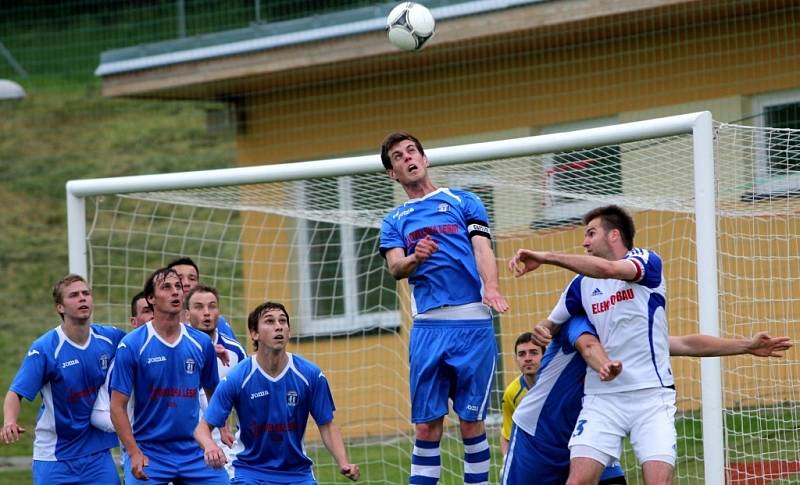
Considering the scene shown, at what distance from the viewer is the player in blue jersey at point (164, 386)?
8.34 meters

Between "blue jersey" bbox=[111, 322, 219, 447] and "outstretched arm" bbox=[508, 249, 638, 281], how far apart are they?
104 inches

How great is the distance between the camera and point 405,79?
45.8 ft

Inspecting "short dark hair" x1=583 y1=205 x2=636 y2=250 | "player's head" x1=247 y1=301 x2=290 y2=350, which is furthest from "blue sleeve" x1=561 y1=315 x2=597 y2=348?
"player's head" x1=247 y1=301 x2=290 y2=350

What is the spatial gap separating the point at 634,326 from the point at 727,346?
520 mm

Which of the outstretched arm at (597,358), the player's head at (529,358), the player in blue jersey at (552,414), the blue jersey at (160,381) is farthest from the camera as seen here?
the player's head at (529,358)

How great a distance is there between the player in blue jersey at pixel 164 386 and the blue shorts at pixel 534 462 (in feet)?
6.55

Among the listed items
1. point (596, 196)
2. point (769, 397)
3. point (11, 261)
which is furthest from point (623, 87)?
point (11, 261)

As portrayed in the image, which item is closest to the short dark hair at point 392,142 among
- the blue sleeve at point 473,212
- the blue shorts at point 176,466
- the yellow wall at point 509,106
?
the blue sleeve at point 473,212

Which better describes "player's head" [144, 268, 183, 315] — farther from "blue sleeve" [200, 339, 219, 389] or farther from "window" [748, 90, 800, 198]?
"window" [748, 90, 800, 198]

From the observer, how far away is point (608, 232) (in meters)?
7.14

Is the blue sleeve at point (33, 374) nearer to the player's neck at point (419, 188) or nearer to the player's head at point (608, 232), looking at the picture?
the player's neck at point (419, 188)

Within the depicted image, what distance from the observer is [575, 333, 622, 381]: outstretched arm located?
6781 millimetres

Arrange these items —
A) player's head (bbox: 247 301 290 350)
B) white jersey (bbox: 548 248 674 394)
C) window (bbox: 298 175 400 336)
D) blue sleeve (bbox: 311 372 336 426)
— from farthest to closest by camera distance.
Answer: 1. window (bbox: 298 175 400 336)
2. blue sleeve (bbox: 311 372 336 426)
3. player's head (bbox: 247 301 290 350)
4. white jersey (bbox: 548 248 674 394)

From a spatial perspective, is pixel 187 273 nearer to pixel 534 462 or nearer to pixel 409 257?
pixel 409 257
